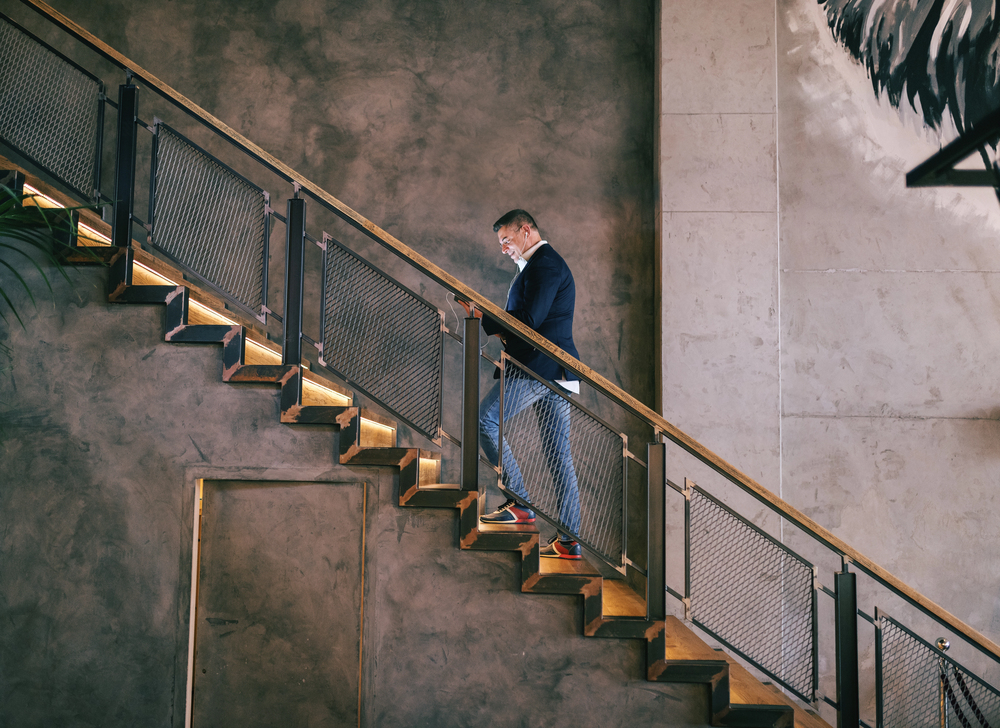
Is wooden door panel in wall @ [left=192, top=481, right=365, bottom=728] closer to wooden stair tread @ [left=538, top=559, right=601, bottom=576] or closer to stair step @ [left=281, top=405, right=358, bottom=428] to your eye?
stair step @ [left=281, top=405, right=358, bottom=428]

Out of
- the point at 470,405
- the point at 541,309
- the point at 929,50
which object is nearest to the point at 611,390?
the point at 541,309

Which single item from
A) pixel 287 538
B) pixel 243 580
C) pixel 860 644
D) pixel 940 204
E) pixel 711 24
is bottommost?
pixel 860 644

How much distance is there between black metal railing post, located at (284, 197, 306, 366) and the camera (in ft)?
8.67

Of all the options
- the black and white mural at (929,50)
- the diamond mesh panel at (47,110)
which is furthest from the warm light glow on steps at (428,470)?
the black and white mural at (929,50)

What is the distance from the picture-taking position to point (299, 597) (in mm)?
2688

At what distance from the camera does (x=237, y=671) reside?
10.00 feet

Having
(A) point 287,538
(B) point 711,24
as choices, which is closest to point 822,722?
(A) point 287,538

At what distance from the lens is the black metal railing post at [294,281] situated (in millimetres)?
2643

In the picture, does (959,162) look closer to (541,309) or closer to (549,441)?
(541,309)

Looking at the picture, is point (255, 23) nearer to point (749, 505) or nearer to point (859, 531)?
point (749, 505)

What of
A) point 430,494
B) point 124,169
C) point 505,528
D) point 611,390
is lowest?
point 505,528

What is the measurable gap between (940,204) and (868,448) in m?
1.54

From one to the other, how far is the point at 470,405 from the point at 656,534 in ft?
2.99

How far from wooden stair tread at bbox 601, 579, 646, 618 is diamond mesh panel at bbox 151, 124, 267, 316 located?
1.94m
